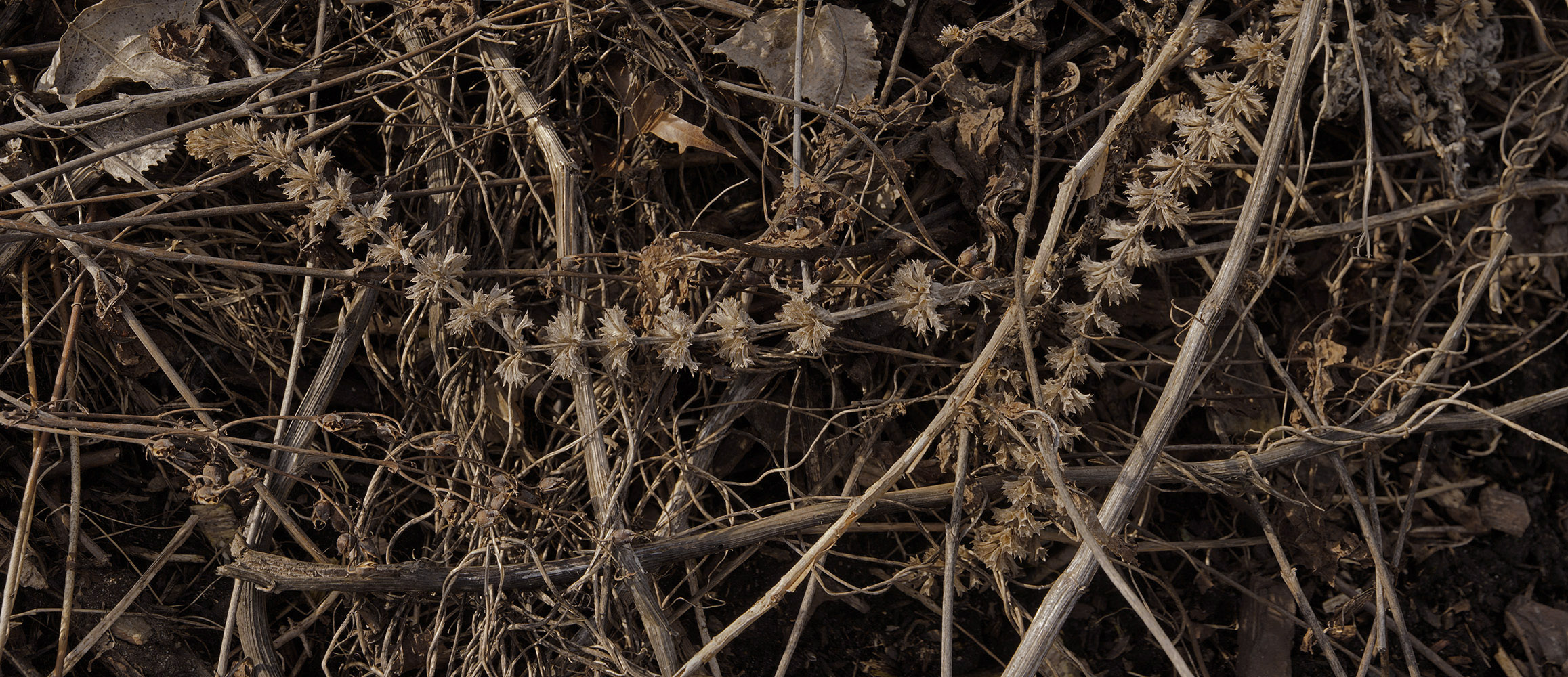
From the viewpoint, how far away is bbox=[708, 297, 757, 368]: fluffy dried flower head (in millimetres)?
1646

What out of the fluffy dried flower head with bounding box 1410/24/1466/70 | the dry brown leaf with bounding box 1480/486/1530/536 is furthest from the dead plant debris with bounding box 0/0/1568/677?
the dry brown leaf with bounding box 1480/486/1530/536

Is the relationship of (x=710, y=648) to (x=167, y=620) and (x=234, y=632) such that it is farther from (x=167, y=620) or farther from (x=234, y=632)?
(x=167, y=620)

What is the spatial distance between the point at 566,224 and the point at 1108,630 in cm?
163

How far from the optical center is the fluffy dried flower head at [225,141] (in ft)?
5.73

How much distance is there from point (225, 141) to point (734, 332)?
1113 mm

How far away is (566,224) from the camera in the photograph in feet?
6.23

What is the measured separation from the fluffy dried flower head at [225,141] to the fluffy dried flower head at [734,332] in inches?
39.8

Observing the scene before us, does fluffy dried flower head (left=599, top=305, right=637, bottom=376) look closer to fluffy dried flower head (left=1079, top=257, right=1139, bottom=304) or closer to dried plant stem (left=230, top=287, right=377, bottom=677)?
dried plant stem (left=230, top=287, right=377, bottom=677)

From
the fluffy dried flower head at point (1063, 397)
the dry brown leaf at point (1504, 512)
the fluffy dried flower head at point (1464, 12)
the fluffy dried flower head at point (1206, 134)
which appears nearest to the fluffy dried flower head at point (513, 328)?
the fluffy dried flower head at point (1063, 397)

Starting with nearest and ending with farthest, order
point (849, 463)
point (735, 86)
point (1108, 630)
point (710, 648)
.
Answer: point (710, 648) → point (735, 86) → point (849, 463) → point (1108, 630)

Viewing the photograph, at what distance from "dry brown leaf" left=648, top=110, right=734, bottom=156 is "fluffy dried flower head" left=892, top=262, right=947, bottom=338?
532mm

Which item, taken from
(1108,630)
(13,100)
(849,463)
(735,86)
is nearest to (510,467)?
(849,463)

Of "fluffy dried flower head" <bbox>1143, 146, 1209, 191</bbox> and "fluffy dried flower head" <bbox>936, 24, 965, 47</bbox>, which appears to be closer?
"fluffy dried flower head" <bbox>1143, 146, 1209, 191</bbox>

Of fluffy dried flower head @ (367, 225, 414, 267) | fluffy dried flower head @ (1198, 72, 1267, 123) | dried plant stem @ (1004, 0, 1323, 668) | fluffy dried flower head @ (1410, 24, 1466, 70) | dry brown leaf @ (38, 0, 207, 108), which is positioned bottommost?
dried plant stem @ (1004, 0, 1323, 668)
